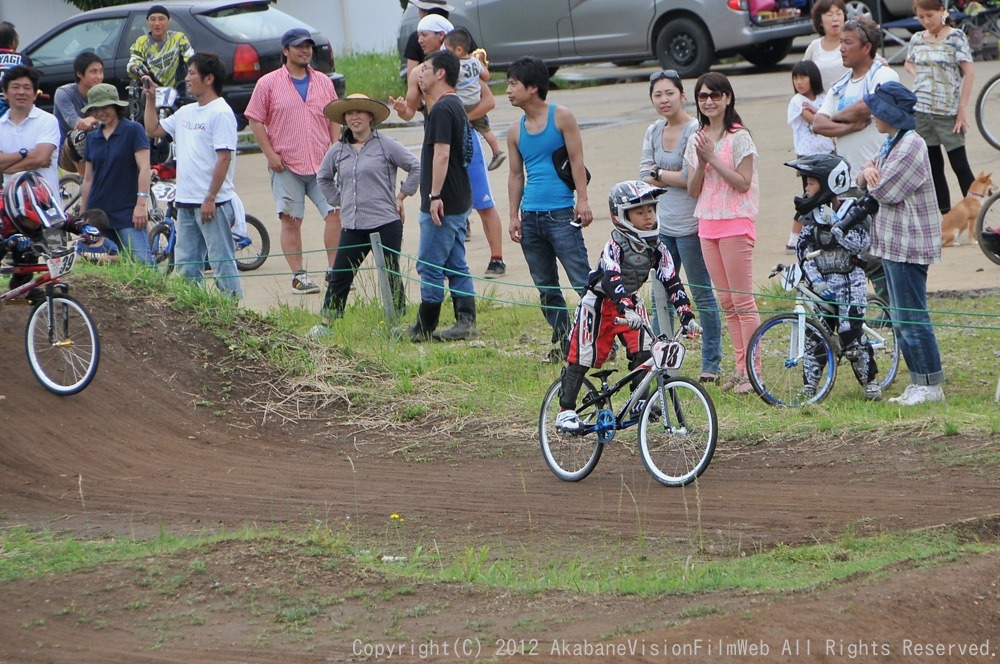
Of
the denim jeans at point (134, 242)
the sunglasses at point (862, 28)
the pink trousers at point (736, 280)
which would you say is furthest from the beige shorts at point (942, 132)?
the denim jeans at point (134, 242)

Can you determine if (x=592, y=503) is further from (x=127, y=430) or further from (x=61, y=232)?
(x=61, y=232)

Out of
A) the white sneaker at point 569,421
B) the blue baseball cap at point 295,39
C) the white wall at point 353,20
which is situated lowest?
the white sneaker at point 569,421

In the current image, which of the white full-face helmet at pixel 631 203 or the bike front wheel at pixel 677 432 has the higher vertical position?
the white full-face helmet at pixel 631 203

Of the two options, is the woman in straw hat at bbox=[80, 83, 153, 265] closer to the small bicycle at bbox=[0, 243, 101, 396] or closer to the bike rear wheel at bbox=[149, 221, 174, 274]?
the bike rear wheel at bbox=[149, 221, 174, 274]

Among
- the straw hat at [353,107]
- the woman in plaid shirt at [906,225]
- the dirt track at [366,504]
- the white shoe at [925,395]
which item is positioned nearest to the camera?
the dirt track at [366,504]

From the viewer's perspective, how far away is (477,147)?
11.5 meters

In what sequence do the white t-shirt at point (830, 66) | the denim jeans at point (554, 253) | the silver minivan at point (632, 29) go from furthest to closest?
the silver minivan at point (632, 29), the white t-shirt at point (830, 66), the denim jeans at point (554, 253)

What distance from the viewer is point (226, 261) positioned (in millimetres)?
10867

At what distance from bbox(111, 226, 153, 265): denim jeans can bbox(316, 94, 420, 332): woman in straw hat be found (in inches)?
73.0

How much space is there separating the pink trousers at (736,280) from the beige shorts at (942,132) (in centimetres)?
392

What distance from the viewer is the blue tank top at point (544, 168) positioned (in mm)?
9555

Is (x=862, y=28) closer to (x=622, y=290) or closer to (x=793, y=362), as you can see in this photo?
(x=793, y=362)

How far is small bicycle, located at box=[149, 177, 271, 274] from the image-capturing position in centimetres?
1272

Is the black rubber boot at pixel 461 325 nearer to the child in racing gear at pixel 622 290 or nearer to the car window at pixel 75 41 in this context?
the child in racing gear at pixel 622 290
